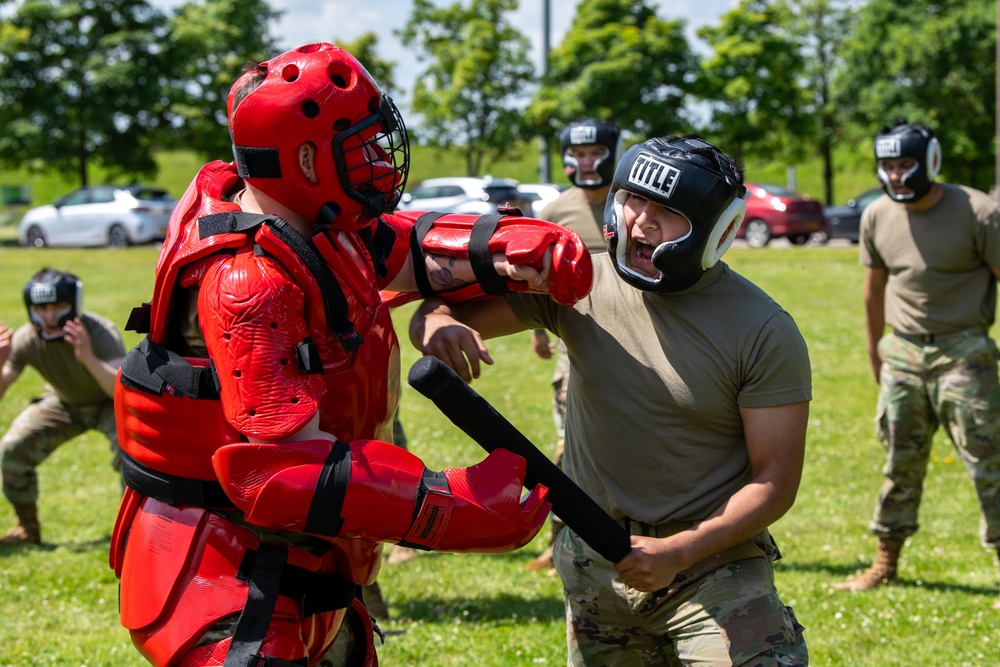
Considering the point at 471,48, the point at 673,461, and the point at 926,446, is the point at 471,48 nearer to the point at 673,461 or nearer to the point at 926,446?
the point at 926,446

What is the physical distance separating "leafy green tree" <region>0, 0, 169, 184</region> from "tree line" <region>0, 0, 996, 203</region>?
0.16 feet

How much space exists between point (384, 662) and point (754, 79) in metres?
35.3

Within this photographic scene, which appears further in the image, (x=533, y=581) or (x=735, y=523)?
(x=533, y=581)

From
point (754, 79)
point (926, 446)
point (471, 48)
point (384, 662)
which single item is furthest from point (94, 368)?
point (754, 79)

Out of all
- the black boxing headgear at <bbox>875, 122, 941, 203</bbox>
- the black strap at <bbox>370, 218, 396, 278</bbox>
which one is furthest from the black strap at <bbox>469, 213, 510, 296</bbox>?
the black boxing headgear at <bbox>875, 122, 941, 203</bbox>

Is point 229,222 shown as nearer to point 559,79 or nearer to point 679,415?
point 679,415

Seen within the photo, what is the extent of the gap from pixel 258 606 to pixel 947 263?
490cm

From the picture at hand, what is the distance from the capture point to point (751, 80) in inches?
1502

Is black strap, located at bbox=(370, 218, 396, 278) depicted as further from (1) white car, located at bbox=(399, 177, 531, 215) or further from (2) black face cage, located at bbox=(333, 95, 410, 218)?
(1) white car, located at bbox=(399, 177, 531, 215)

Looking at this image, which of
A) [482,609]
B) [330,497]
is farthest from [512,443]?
[482,609]

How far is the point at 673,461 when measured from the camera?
3.25 m

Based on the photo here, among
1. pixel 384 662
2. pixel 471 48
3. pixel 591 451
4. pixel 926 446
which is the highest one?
pixel 591 451

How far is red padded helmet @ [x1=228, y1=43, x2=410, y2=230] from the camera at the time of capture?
2.90 meters

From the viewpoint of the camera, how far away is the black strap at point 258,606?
9.42ft
